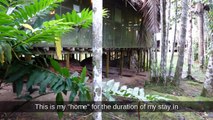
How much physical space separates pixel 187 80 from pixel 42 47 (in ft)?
29.5

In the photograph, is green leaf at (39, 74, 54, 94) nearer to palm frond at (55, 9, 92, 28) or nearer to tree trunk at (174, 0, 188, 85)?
palm frond at (55, 9, 92, 28)

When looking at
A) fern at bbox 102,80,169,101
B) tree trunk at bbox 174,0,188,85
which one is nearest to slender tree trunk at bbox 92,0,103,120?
fern at bbox 102,80,169,101

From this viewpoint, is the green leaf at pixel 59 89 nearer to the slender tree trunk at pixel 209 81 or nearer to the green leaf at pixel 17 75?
the green leaf at pixel 17 75

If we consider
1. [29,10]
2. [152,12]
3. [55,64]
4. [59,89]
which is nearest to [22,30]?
[29,10]

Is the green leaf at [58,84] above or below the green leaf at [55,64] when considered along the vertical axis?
below

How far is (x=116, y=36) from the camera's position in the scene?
387 inches

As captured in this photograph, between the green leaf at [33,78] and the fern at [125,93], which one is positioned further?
the fern at [125,93]

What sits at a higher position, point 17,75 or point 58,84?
point 17,75

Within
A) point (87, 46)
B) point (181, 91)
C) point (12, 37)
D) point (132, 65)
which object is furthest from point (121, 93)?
point (132, 65)

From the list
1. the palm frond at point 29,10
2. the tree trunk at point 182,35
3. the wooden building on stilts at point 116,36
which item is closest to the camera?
the palm frond at point 29,10

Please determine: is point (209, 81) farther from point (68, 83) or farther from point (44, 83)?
point (44, 83)

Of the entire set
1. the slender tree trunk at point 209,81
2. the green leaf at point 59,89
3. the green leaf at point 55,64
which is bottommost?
the slender tree trunk at point 209,81

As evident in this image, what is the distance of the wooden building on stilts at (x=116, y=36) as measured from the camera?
22.3ft

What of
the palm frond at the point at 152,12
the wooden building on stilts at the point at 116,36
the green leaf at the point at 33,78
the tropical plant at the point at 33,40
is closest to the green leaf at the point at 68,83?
the tropical plant at the point at 33,40
